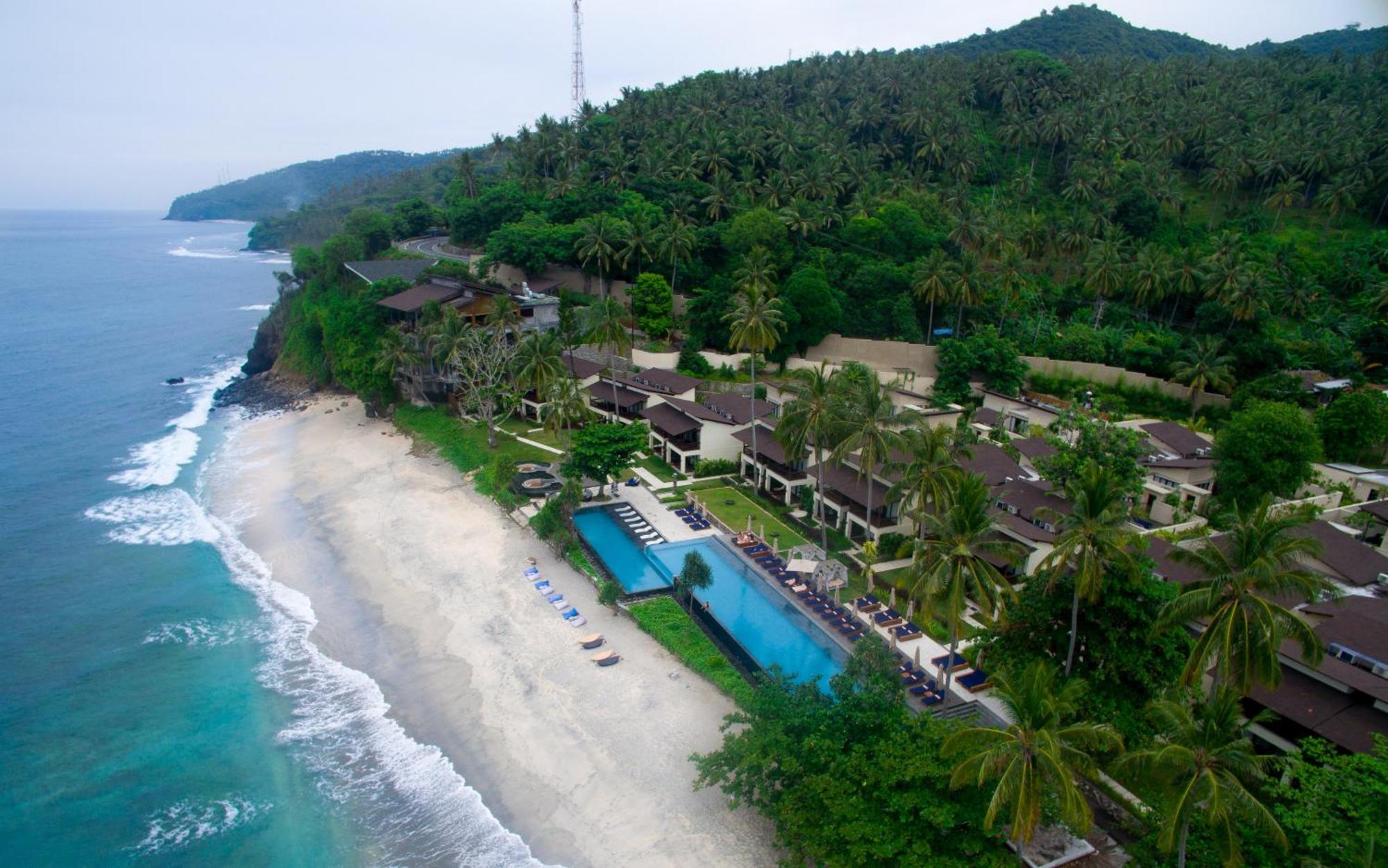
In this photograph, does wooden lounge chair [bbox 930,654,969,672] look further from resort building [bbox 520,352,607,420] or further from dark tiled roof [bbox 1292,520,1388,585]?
resort building [bbox 520,352,607,420]

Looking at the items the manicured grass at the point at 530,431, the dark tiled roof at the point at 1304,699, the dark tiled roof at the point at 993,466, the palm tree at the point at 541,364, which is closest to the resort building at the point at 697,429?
the palm tree at the point at 541,364

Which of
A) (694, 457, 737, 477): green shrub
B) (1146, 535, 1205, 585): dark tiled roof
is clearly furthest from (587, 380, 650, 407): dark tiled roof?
(1146, 535, 1205, 585): dark tiled roof

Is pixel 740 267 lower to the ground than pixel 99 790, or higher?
higher

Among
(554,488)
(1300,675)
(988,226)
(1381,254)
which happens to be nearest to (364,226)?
(554,488)

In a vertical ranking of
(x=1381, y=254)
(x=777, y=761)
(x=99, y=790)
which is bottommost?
(x=99, y=790)

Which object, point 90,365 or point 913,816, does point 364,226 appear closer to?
point 90,365

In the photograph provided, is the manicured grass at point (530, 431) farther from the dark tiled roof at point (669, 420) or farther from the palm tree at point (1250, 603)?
the palm tree at point (1250, 603)
